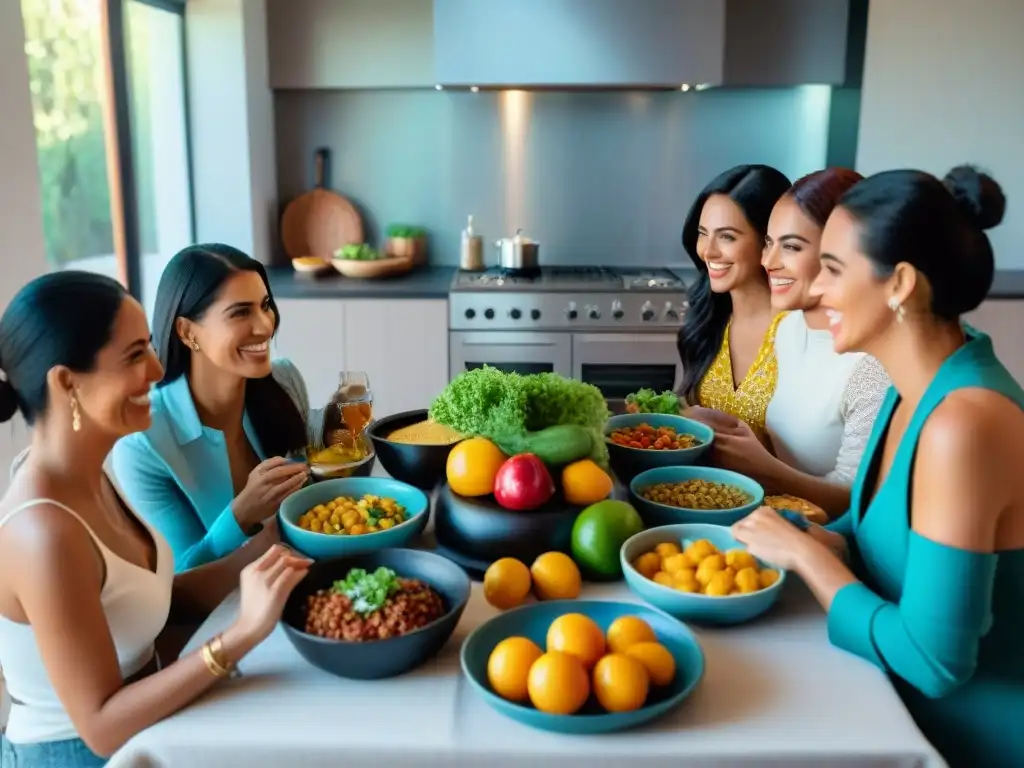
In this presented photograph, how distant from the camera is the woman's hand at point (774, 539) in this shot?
1304 millimetres

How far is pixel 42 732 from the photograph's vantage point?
131cm

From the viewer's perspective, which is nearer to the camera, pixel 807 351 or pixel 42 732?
pixel 42 732

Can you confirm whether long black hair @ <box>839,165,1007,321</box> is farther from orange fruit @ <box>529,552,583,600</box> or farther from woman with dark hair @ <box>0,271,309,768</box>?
woman with dark hair @ <box>0,271,309,768</box>

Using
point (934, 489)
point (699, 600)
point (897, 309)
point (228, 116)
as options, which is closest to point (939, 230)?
point (897, 309)

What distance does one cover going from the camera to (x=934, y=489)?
1150 millimetres

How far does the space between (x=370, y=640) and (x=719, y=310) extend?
1512 millimetres

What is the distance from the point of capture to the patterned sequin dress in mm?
2156

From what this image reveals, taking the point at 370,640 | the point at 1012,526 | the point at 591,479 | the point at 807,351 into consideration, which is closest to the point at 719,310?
the point at 807,351

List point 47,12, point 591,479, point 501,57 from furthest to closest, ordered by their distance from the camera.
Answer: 1. point 501,57
2. point 47,12
3. point 591,479

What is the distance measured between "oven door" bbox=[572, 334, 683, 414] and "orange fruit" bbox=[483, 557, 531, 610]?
2.35m

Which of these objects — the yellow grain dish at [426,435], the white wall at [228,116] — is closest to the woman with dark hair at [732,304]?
the yellow grain dish at [426,435]

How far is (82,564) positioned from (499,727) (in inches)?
22.1

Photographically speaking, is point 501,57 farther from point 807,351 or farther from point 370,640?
point 370,640

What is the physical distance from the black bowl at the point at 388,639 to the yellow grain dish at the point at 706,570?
0.29m
